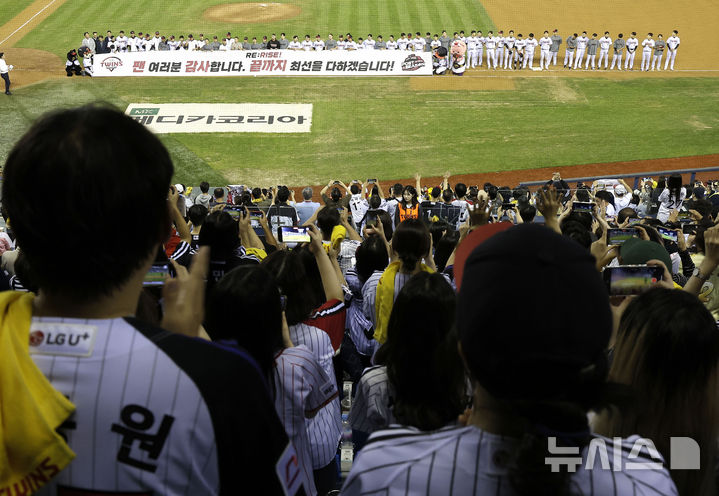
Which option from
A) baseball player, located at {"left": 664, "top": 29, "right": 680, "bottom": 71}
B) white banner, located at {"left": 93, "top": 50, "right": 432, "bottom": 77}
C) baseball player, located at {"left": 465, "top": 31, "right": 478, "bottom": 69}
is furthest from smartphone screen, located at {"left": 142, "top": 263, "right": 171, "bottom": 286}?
baseball player, located at {"left": 664, "top": 29, "right": 680, "bottom": 71}

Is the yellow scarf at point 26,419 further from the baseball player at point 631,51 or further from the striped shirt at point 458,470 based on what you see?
the baseball player at point 631,51

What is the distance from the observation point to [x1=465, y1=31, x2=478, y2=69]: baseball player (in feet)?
90.6

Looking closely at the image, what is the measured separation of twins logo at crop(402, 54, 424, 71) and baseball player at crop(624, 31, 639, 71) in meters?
8.84

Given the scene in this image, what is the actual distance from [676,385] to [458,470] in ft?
4.20

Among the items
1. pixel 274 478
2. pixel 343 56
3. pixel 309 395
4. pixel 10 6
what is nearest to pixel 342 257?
pixel 309 395

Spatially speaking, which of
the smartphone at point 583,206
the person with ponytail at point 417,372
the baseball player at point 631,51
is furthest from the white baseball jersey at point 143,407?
the baseball player at point 631,51

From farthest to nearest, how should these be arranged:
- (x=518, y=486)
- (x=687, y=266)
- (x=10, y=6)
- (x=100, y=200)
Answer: (x=10, y=6) < (x=687, y=266) < (x=100, y=200) < (x=518, y=486)

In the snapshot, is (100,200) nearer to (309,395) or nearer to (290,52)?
(309,395)

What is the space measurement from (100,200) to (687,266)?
595 centimetres

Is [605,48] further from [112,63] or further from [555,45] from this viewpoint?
[112,63]

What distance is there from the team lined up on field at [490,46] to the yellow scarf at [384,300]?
77.1 feet

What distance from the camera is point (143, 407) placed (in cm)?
153

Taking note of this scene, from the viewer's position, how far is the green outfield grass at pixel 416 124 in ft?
67.0

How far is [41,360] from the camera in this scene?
1.56 m
